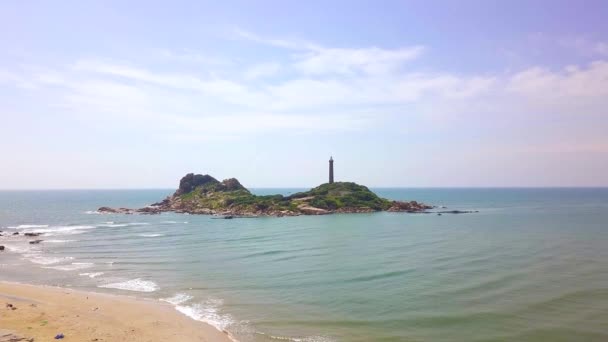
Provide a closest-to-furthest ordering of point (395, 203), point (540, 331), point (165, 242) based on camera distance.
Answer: point (540, 331), point (165, 242), point (395, 203)

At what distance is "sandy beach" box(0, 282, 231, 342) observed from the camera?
24.1 metres

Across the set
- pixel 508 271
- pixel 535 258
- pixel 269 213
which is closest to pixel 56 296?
pixel 508 271

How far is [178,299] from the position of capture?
33.2m

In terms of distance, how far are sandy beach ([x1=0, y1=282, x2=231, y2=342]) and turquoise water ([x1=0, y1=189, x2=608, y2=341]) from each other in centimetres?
189

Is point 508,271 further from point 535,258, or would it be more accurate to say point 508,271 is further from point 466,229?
point 466,229

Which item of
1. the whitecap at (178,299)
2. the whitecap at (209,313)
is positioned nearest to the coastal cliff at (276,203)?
the whitecap at (178,299)

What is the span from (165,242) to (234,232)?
54.1ft

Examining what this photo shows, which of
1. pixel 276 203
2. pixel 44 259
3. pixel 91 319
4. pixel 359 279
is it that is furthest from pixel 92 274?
pixel 276 203

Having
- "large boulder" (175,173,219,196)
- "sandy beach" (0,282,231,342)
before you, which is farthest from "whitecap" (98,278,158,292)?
"large boulder" (175,173,219,196)

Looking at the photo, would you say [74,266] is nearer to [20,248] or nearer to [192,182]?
[20,248]

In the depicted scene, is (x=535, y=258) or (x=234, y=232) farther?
(x=234, y=232)

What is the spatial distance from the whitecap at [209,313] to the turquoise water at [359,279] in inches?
4.9

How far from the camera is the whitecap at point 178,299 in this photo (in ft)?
107

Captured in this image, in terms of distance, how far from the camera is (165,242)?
68.1m
